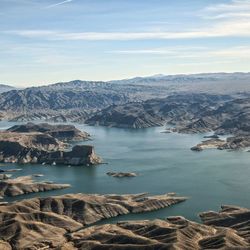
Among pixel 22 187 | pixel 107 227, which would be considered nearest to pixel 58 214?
pixel 107 227

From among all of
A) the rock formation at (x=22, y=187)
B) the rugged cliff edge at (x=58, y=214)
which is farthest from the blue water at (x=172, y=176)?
the rugged cliff edge at (x=58, y=214)

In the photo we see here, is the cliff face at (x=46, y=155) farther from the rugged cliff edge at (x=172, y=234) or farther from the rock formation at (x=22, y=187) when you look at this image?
the rugged cliff edge at (x=172, y=234)

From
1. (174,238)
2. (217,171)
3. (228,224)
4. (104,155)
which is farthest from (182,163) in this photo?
(174,238)

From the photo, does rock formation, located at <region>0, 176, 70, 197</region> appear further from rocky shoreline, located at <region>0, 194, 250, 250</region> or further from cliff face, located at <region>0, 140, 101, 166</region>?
cliff face, located at <region>0, 140, 101, 166</region>

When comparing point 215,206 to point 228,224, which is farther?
point 215,206

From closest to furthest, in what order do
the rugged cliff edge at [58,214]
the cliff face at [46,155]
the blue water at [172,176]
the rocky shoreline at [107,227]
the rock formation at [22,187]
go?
the rocky shoreline at [107,227] < the rugged cliff edge at [58,214] < the blue water at [172,176] < the rock formation at [22,187] < the cliff face at [46,155]

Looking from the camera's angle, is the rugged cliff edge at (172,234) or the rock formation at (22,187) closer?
the rugged cliff edge at (172,234)

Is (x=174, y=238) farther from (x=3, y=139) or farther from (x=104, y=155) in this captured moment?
(x=3, y=139)
